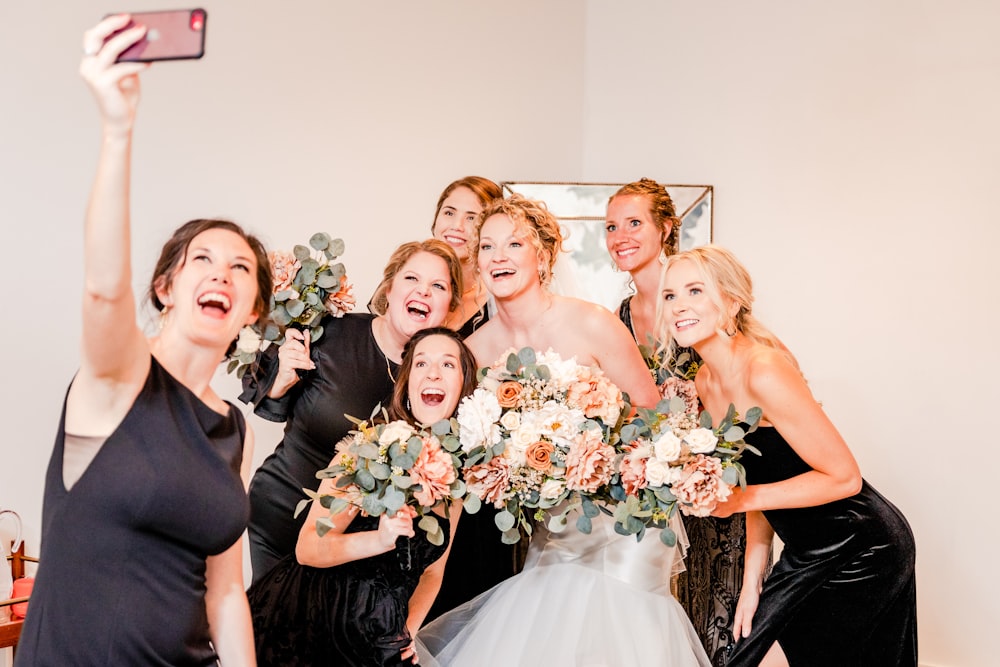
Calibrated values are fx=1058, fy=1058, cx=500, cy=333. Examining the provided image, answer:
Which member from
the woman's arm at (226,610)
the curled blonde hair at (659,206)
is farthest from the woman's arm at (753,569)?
the woman's arm at (226,610)

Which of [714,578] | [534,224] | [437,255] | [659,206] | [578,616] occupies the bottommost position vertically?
[714,578]

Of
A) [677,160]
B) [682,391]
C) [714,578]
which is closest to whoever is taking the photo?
[682,391]

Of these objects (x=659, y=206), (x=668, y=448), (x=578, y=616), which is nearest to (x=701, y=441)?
(x=668, y=448)

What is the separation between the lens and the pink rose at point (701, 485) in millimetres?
2619

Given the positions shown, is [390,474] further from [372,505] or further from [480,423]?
[480,423]

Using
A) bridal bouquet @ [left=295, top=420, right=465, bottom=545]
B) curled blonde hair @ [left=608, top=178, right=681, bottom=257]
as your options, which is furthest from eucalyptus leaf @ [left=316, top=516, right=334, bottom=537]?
curled blonde hair @ [left=608, top=178, right=681, bottom=257]

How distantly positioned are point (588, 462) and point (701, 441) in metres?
0.29

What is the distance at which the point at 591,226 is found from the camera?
575 cm

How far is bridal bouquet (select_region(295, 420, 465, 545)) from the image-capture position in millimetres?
2525

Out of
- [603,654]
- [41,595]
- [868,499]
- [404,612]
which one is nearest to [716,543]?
[868,499]

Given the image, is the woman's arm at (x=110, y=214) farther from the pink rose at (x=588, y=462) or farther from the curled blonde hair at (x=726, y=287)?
the curled blonde hair at (x=726, y=287)

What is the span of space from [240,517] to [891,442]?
160 inches

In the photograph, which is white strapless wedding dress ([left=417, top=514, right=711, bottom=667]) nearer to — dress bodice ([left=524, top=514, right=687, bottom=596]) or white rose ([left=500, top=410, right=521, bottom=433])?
dress bodice ([left=524, top=514, right=687, bottom=596])

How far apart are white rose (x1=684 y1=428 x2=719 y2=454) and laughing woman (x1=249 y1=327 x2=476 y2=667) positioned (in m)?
0.71
